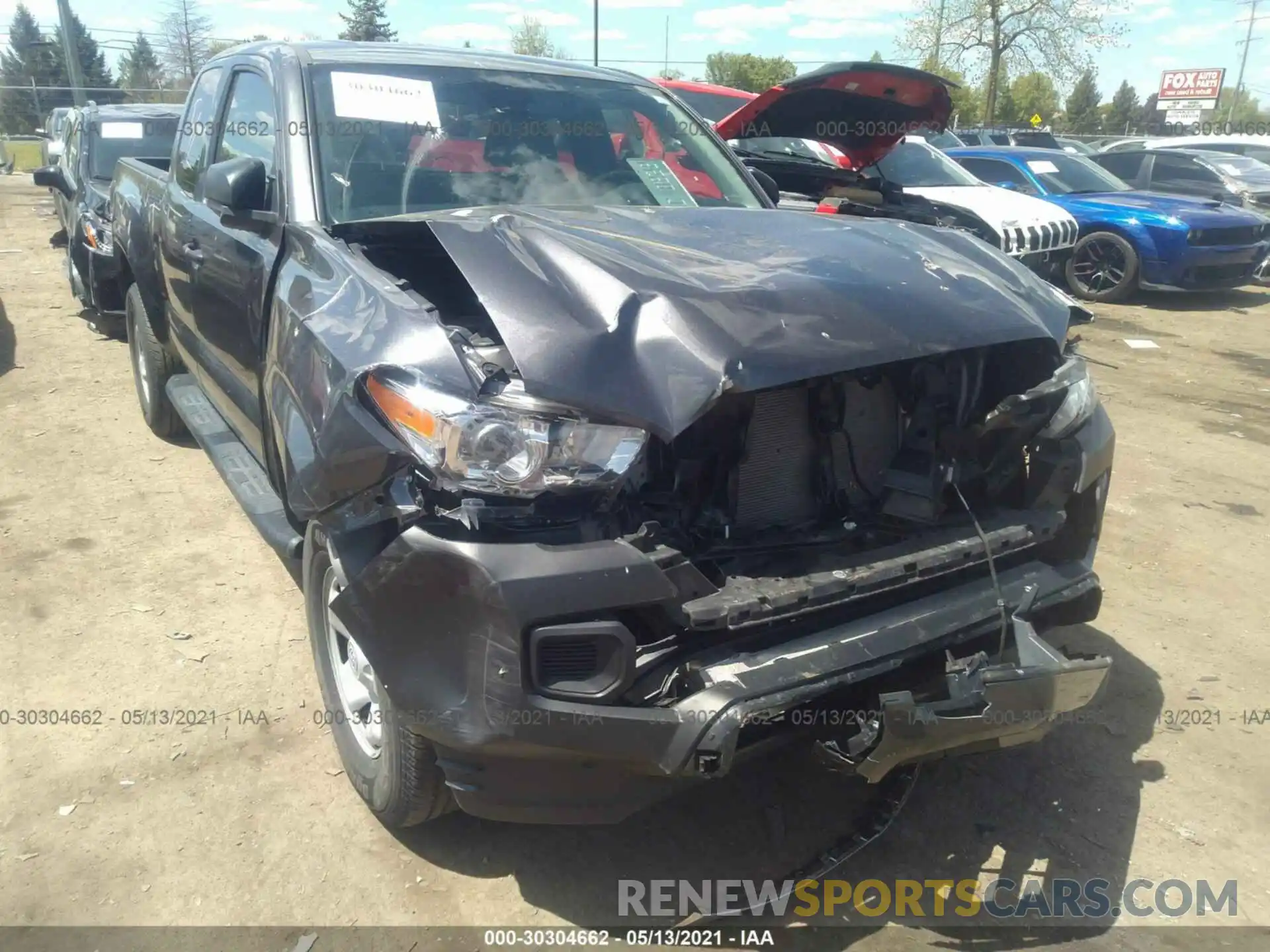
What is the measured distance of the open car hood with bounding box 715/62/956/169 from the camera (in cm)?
472

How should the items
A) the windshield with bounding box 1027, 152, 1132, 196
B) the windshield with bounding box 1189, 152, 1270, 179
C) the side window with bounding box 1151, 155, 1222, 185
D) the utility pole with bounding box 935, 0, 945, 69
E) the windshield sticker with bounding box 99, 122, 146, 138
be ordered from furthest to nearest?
the utility pole with bounding box 935, 0, 945, 69 → the windshield with bounding box 1189, 152, 1270, 179 → the side window with bounding box 1151, 155, 1222, 185 → the windshield with bounding box 1027, 152, 1132, 196 → the windshield sticker with bounding box 99, 122, 146, 138

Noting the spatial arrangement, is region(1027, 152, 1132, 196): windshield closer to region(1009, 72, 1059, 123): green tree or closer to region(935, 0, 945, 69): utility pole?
region(935, 0, 945, 69): utility pole

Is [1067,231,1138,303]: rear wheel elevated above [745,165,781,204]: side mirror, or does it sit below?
below

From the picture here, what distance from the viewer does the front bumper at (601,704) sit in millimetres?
1951

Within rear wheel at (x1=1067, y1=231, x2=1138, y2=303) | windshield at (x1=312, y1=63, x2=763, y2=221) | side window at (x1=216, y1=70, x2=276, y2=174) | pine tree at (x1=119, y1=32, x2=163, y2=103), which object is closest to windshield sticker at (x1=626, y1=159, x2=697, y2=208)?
windshield at (x1=312, y1=63, x2=763, y2=221)

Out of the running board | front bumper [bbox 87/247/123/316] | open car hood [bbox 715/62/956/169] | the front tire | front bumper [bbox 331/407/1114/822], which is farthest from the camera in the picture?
front bumper [bbox 87/247/123/316]

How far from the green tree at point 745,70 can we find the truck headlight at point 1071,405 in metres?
49.6

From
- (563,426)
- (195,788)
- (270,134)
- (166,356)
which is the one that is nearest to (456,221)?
(563,426)

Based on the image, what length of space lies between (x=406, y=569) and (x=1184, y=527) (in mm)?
4101

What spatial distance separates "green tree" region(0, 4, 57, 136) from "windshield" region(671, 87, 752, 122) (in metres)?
29.2

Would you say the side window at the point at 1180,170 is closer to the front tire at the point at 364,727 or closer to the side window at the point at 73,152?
the side window at the point at 73,152

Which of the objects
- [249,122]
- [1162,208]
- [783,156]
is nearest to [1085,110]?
[1162,208]

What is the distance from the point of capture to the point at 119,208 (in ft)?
17.9

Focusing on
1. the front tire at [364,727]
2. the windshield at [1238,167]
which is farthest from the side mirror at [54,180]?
the windshield at [1238,167]
